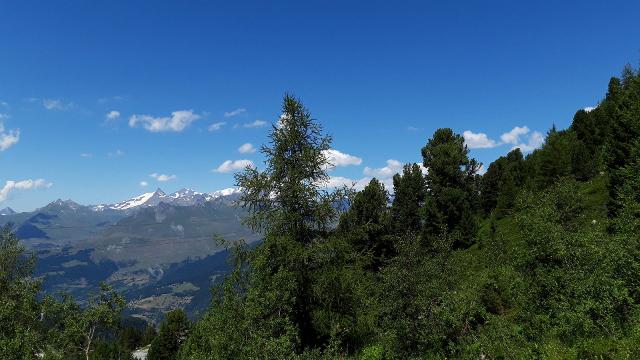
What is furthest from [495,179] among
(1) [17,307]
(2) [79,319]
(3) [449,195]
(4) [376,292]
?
(1) [17,307]

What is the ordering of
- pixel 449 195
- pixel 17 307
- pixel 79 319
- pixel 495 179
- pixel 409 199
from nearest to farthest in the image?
pixel 79 319
pixel 17 307
pixel 449 195
pixel 409 199
pixel 495 179

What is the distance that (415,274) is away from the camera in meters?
23.9

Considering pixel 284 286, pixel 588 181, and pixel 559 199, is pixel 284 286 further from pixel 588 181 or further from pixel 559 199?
pixel 588 181

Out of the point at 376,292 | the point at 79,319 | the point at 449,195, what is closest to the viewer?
the point at 376,292

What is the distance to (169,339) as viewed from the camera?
98000mm

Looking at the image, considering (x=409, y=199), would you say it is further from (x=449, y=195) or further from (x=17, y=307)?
(x=17, y=307)

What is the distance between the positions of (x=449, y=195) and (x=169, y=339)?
232 ft

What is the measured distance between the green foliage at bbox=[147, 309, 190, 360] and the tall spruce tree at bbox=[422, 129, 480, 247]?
6254 centimetres

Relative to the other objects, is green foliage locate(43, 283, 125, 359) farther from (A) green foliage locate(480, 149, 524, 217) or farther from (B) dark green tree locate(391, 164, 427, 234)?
(A) green foliage locate(480, 149, 524, 217)

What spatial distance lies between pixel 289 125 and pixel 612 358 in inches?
842

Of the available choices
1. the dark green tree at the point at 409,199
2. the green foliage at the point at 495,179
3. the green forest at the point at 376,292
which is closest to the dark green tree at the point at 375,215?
the dark green tree at the point at 409,199

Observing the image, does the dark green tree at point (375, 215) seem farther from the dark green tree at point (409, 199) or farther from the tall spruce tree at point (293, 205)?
the tall spruce tree at point (293, 205)

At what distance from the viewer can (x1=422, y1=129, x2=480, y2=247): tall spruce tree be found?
6888 centimetres

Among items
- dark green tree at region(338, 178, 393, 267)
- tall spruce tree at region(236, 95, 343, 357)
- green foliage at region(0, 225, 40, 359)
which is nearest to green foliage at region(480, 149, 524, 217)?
dark green tree at region(338, 178, 393, 267)
